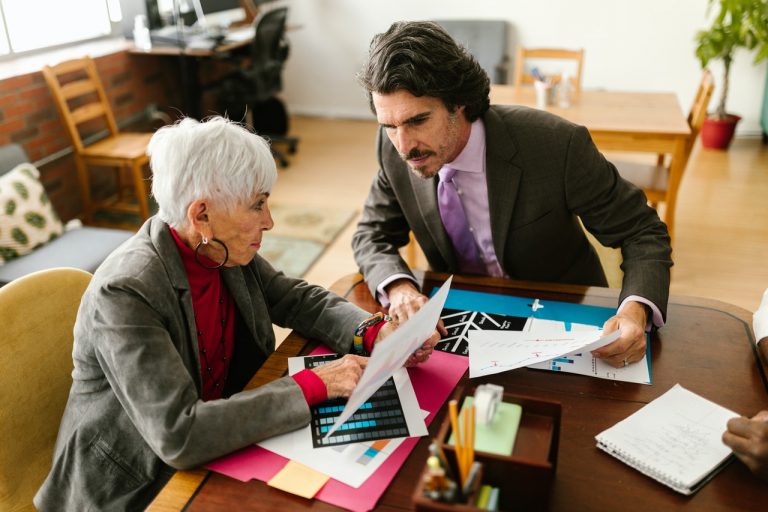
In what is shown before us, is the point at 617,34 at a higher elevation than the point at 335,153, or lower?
higher

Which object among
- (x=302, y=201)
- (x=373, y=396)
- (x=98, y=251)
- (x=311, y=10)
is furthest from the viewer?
(x=311, y=10)

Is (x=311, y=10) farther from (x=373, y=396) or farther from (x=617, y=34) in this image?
(x=373, y=396)

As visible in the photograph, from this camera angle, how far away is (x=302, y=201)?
4.32 m

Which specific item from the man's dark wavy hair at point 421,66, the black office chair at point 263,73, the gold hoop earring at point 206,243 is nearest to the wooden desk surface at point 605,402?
the gold hoop earring at point 206,243

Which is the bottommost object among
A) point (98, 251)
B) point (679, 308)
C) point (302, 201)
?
point (302, 201)

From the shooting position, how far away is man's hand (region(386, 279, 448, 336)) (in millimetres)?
1477

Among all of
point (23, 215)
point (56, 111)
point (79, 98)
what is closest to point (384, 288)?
point (23, 215)

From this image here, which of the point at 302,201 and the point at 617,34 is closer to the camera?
the point at 302,201

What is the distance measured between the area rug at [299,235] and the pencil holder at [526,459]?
244cm

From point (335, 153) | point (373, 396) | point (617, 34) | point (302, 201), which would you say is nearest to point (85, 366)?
point (373, 396)

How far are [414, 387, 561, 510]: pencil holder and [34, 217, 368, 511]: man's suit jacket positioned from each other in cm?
37

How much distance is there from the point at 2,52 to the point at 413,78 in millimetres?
3357

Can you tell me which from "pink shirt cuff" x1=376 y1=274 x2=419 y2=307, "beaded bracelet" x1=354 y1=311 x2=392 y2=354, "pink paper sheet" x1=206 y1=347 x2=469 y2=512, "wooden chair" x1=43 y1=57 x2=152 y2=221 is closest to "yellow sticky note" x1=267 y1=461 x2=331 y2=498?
"pink paper sheet" x1=206 y1=347 x2=469 y2=512

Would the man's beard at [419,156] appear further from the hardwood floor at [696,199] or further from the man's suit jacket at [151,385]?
the hardwood floor at [696,199]
